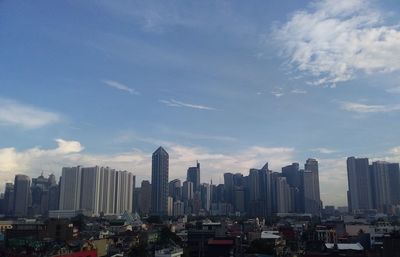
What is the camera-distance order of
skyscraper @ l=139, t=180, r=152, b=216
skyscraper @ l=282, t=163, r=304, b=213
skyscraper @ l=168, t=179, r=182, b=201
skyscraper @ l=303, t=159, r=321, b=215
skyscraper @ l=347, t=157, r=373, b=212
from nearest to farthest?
1. skyscraper @ l=347, t=157, r=373, b=212
2. skyscraper @ l=303, t=159, r=321, b=215
3. skyscraper @ l=282, t=163, r=304, b=213
4. skyscraper @ l=139, t=180, r=152, b=216
5. skyscraper @ l=168, t=179, r=182, b=201

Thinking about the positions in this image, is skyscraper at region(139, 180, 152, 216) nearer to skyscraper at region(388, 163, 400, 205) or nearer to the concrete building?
the concrete building

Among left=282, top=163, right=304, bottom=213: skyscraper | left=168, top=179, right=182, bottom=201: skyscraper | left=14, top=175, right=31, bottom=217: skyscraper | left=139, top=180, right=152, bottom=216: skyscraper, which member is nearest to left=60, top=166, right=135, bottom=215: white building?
left=14, top=175, right=31, bottom=217: skyscraper

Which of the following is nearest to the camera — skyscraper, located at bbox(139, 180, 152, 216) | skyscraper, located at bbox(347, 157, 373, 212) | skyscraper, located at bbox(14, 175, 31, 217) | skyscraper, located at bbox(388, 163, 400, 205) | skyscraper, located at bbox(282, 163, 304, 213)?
skyscraper, located at bbox(347, 157, 373, 212)

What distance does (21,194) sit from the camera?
101438 mm

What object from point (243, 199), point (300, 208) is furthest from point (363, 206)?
Result: point (243, 199)

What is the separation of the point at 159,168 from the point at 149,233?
60.9 meters

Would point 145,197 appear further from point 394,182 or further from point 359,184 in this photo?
point 394,182

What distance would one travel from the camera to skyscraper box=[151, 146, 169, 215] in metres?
102

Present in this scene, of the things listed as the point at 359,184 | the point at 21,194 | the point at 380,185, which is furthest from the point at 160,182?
the point at 380,185

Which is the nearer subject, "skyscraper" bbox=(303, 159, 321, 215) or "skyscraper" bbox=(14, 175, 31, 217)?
"skyscraper" bbox=(14, 175, 31, 217)

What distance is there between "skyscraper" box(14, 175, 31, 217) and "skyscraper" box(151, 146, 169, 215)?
1018 inches

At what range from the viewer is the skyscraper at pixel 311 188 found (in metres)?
105

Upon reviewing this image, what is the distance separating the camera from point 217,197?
11831cm

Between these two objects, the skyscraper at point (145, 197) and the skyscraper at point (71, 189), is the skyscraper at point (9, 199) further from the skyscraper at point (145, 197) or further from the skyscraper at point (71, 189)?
the skyscraper at point (145, 197)
